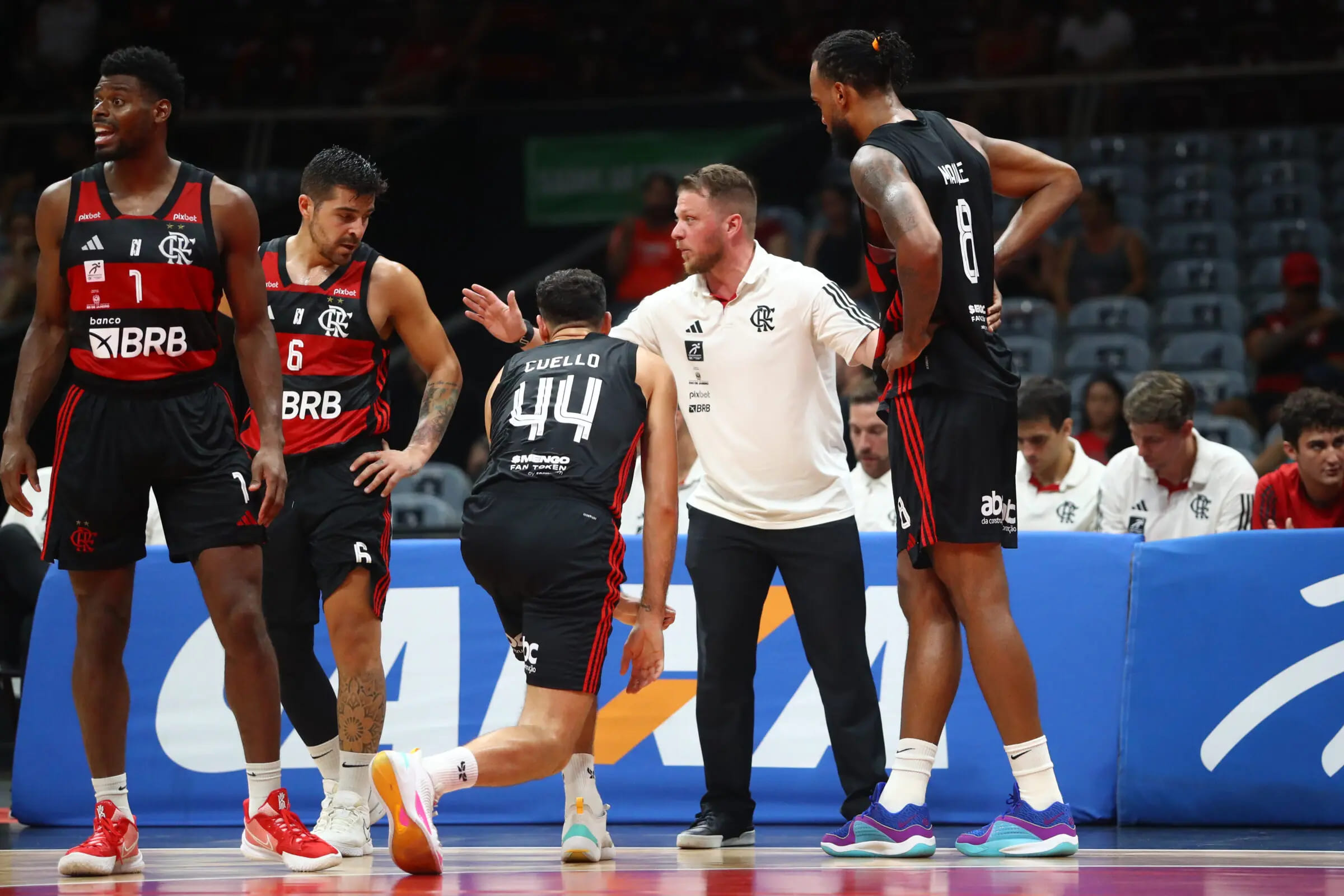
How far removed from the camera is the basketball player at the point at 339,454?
5.11 metres

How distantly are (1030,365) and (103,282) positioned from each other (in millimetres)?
7100

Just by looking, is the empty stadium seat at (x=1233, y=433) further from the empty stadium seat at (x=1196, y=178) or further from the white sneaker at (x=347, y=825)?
the white sneaker at (x=347, y=825)

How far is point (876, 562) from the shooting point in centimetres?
602

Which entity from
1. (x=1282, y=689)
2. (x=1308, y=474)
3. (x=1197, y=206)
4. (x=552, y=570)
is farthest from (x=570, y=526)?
(x=1197, y=206)

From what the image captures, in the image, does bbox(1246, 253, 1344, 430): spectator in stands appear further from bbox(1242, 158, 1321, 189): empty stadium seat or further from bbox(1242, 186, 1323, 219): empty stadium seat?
bbox(1242, 158, 1321, 189): empty stadium seat

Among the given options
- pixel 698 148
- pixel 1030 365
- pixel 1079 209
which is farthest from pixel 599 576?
pixel 698 148

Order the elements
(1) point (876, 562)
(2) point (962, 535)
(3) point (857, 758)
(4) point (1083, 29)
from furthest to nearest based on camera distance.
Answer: (4) point (1083, 29) < (1) point (876, 562) < (3) point (857, 758) < (2) point (962, 535)

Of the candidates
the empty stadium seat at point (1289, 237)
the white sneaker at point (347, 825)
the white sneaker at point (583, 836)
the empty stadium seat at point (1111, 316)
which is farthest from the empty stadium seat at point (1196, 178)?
the white sneaker at point (347, 825)

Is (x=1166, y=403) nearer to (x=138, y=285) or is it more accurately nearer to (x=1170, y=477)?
(x=1170, y=477)

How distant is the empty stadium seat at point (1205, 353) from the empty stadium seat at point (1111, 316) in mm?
333

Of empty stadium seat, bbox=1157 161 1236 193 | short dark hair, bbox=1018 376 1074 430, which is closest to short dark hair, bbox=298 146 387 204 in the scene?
short dark hair, bbox=1018 376 1074 430

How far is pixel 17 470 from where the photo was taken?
4.70m

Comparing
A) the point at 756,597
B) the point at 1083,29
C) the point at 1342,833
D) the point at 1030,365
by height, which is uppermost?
the point at 1083,29

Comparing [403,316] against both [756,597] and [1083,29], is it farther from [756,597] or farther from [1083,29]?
[1083,29]
